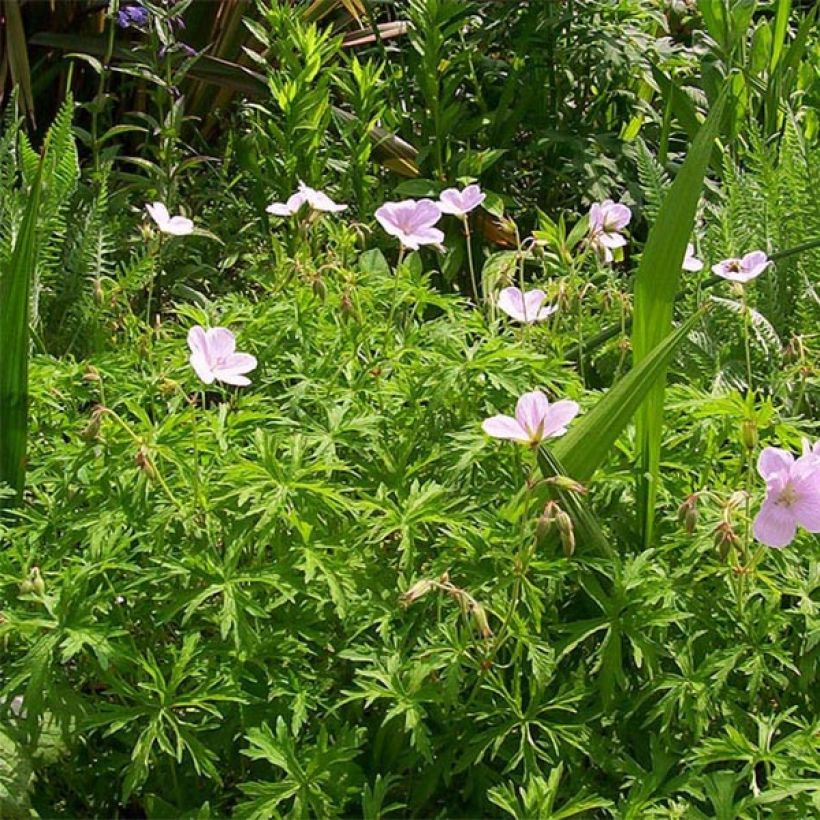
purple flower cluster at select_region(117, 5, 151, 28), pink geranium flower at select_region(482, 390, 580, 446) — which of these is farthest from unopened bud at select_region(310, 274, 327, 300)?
purple flower cluster at select_region(117, 5, 151, 28)

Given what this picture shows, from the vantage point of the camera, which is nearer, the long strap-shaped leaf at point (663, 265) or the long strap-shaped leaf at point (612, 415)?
the long strap-shaped leaf at point (612, 415)

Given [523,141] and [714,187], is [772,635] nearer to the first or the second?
[714,187]

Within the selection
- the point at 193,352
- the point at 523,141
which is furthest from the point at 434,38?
the point at 193,352

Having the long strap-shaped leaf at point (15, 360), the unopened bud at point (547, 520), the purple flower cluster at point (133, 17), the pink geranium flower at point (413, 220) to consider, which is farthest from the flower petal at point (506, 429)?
the purple flower cluster at point (133, 17)

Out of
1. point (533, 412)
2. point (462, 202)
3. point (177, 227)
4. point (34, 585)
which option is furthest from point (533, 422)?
point (177, 227)

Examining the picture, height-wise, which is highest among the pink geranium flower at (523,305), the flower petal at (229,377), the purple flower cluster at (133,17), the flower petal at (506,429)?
the flower petal at (506,429)

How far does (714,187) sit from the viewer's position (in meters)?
2.79

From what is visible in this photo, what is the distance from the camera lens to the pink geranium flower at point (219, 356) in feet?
5.22

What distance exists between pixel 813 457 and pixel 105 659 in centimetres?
77

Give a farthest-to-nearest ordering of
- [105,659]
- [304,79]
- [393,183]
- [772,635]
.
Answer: [393,183]
[304,79]
[772,635]
[105,659]

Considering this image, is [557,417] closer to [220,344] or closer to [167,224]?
[220,344]

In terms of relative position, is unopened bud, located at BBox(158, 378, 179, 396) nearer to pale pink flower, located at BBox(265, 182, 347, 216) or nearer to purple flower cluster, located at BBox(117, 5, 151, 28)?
pale pink flower, located at BBox(265, 182, 347, 216)

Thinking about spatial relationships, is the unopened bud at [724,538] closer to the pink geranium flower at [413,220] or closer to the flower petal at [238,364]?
the flower petal at [238,364]

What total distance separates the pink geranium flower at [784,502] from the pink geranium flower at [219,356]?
24.2 inches
